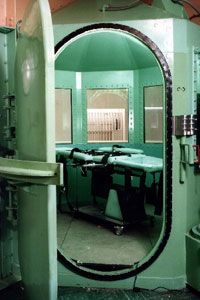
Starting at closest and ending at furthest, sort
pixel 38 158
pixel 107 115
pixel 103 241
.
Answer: pixel 38 158 → pixel 103 241 → pixel 107 115

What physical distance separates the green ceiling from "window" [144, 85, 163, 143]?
22.2 inches

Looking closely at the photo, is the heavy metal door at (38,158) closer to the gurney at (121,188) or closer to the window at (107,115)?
the gurney at (121,188)

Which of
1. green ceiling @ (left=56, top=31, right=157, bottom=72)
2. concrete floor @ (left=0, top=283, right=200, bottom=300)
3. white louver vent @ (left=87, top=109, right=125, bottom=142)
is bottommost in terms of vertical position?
concrete floor @ (left=0, top=283, right=200, bottom=300)

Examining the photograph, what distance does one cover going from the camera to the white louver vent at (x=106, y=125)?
7.84 meters

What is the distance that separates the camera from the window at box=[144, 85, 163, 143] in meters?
7.45

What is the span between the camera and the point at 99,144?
25.9 ft

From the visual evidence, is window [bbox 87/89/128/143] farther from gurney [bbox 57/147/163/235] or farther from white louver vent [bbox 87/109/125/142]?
gurney [bbox 57/147/163/235]

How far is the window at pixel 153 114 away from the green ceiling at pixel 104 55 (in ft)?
1.85

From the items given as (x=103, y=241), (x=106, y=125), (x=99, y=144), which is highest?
(x=106, y=125)

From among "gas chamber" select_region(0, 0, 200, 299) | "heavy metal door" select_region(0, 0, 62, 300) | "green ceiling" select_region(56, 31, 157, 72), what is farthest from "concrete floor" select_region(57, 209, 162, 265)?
"green ceiling" select_region(56, 31, 157, 72)

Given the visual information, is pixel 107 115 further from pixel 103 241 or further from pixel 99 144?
pixel 103 241

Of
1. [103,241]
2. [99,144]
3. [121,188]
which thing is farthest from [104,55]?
[103,241]

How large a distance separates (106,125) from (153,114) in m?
1.07

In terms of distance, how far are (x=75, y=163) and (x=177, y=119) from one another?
8.94 feet
